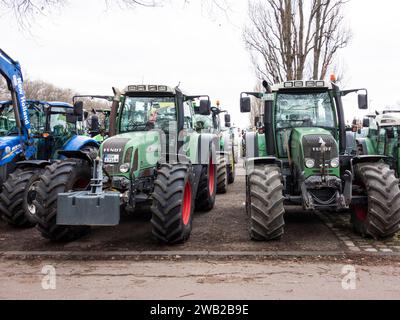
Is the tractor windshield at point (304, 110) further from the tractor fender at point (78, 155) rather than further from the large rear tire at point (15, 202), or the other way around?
the large rear tire at point (15, 202)

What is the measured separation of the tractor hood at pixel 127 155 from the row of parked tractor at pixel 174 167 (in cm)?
2

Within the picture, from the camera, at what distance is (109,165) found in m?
7.28

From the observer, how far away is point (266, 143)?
8953 millimetres

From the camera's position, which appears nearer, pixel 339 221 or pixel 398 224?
pixel 398 224

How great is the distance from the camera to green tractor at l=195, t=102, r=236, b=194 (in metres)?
12.9

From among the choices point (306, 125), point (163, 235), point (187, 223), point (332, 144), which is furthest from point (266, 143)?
point (163, 235)

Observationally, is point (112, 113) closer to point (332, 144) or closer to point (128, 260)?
point (128, 260)

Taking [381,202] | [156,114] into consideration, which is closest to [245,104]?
[156,114]

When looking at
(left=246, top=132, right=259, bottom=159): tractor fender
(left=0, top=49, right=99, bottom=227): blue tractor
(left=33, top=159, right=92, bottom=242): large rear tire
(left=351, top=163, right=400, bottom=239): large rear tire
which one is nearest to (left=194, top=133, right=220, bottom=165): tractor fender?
(left=246, top=132, right=259, bottom=159): tractor fender

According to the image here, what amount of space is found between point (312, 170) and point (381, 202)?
1122 millimetres

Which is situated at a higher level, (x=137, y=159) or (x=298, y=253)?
(x=137, y=159)

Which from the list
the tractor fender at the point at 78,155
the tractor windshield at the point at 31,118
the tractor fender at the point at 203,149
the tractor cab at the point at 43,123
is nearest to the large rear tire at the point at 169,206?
the tractor fender at the point at 78,155

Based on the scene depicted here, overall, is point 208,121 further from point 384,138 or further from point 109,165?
point 109,165

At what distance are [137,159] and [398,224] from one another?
13.3 ft
